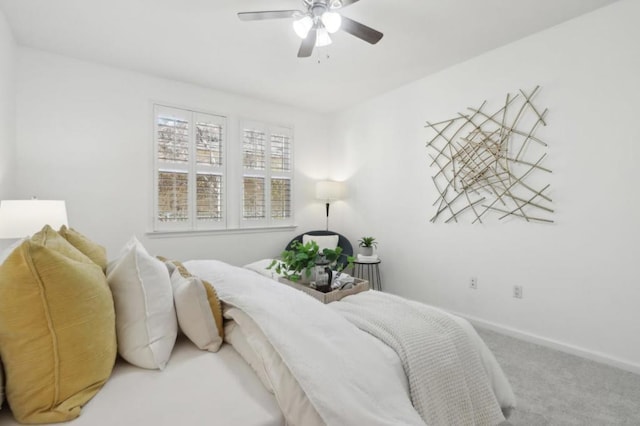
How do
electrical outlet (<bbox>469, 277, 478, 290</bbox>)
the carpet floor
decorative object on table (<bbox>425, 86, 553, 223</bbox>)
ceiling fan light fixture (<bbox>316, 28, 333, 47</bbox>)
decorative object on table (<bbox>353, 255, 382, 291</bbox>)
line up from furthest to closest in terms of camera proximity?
decorative object on table (<bbox>353, 255, 382, 291</bbox>) → electrical outlet (<bbox>469, 277, 478, 290</bbox>) → decorative object on table (<bbox>425, 86, 553, 223</bbox>) → ceiling fan light fixture (<bbox>316, 28, 333, 47</bbox>) → the carpet floor

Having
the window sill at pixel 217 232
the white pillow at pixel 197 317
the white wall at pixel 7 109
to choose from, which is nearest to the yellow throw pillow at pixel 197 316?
the white pillow at pixel 197 317

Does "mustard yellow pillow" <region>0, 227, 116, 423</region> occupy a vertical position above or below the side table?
above

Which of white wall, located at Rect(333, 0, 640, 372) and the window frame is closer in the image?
white wall, located at Rect(333, 0, 640, 372)

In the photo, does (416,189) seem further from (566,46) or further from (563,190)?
(566,46)

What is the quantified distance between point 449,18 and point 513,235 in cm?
195

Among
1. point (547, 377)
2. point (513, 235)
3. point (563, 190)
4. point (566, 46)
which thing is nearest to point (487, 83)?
point (566, 46)

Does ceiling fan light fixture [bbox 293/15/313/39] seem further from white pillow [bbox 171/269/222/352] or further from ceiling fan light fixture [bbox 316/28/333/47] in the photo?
white pillow [bbox 171/269/222/352]

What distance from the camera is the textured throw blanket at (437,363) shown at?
49.6 inches

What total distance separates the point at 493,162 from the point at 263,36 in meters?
2.41

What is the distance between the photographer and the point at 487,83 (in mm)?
3137

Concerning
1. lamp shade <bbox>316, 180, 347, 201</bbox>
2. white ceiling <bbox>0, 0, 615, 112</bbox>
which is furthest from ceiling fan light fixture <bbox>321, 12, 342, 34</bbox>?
lamp shade <bbox>316, 180, 347, 201</bbox>

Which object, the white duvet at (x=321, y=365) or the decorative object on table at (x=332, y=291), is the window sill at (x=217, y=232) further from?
the white duvet at (x=321, y=365)

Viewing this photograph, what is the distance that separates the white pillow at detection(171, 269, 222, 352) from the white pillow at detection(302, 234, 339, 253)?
2.96 m

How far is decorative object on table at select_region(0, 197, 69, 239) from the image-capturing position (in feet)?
7.13
